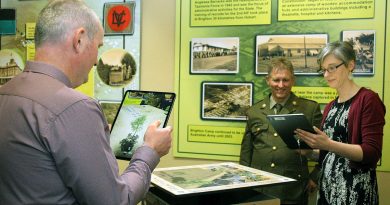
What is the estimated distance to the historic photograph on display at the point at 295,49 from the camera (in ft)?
8.65

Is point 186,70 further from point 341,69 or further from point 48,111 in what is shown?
point 48,111

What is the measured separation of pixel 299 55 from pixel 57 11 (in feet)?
6.31

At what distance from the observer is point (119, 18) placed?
3115 millimetres

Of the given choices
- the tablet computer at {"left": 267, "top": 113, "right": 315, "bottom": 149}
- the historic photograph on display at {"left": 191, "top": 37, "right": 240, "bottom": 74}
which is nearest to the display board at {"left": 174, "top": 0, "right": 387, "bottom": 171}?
the historic photograph on display at {"left": 191, "top": 37, "right": 240, "bottom": 74}

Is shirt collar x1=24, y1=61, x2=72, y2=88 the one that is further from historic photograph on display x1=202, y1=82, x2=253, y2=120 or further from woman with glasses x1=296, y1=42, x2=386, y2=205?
historic photograph on display x1=202, y1=82, x2=253, y2=120

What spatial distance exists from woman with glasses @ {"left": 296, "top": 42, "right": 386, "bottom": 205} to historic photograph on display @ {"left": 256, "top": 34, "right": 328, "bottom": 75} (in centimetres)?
50

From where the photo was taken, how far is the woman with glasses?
1911 mm

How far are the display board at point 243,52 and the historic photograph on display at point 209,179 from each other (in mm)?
946

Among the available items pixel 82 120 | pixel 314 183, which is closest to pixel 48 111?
pixel 82 120

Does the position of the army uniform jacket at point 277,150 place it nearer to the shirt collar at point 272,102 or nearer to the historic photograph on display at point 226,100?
the shirt collar at point 272,102

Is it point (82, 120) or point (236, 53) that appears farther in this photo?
point (236, 53)

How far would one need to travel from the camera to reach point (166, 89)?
3.04 meters

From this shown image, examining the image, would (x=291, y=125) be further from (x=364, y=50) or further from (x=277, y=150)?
(x=364, y=50)

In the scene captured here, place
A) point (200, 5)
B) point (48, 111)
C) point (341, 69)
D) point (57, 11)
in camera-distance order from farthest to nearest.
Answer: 1. point (200, 5)
2. point (341, 69)
3. point (57, 11)
4. point (48, 111)
